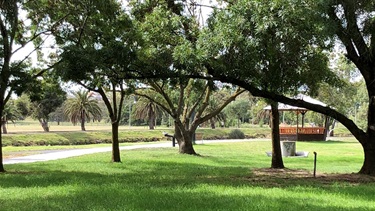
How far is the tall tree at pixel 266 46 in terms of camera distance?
34.1 feet

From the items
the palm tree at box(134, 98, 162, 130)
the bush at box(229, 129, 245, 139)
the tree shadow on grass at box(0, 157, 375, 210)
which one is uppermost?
the palm tree at box(134, 98, 162, 130)

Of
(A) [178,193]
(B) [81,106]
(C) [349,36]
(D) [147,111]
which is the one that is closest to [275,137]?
(C) [349,36]

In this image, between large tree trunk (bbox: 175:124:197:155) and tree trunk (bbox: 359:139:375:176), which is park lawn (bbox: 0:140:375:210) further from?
large tree trunk (bbox: 175:124:197:155)

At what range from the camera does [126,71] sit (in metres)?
13.7

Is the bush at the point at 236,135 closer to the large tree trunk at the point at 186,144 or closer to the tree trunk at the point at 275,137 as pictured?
the large tree trunk at the point at 186,144

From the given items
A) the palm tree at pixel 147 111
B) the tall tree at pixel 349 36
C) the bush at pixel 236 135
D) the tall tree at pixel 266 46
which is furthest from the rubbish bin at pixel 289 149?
the palm tree at pixel 147 111

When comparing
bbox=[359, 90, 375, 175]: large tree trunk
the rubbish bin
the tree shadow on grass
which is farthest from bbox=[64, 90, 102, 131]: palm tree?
bbox=[359, 90, 375, 175]: large tree trunk

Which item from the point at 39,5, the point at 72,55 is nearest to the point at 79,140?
the point at 39,5

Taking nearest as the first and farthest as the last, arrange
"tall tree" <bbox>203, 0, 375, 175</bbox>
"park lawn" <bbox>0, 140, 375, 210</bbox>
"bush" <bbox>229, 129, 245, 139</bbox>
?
"park lawn" <bbox>0, 140, 375, 210</bbox>, "tall tree" <bbox>203, 0, 375, 175</bbox>, "bush" <bbox>229, 129, 245, 139</bbox>

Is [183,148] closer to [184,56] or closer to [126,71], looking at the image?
[126,71]

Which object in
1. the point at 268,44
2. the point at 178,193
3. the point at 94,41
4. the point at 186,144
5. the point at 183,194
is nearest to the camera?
the point at 183,194

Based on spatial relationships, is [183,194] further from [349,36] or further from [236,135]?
[236,135]

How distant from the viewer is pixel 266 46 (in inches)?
432

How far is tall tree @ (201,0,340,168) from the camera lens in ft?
34.1
